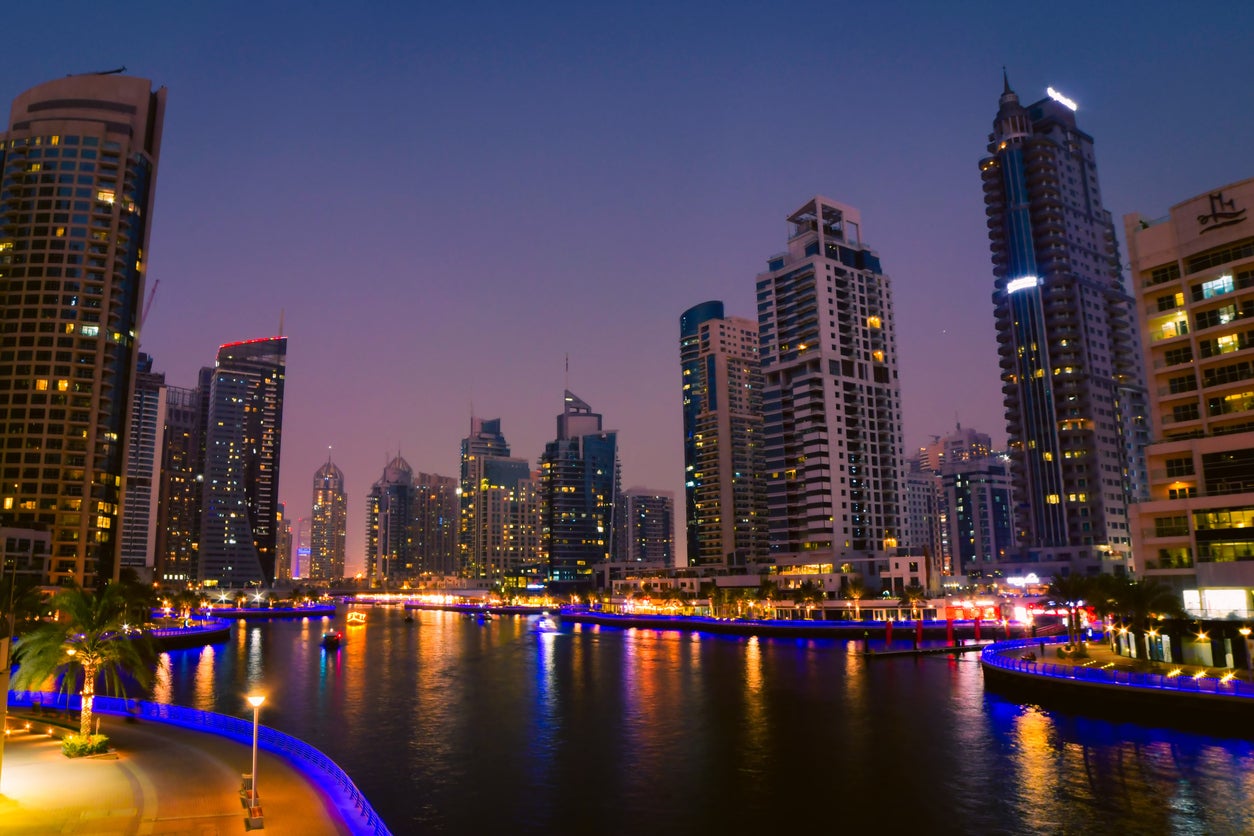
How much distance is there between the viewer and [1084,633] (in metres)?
123

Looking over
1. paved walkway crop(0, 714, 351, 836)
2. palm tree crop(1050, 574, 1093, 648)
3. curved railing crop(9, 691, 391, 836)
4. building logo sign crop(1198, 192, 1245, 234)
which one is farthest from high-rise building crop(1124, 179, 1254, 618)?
paved walkway crop(0, 714, 351, 836)

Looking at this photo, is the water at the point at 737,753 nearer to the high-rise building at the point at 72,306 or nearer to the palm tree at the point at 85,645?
the palm tree at the point at 85,645

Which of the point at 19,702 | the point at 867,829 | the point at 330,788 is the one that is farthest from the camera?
the point at 19,702

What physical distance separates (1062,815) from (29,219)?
207723 millimetres

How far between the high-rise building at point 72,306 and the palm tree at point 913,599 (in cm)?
16109

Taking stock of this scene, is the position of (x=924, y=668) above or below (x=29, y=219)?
below

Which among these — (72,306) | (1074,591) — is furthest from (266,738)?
(72,306)

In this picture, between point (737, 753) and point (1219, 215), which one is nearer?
point (737, 753)

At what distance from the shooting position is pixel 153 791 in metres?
35.8

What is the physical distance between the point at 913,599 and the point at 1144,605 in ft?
345

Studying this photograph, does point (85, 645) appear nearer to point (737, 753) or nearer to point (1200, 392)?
point (737, 753)

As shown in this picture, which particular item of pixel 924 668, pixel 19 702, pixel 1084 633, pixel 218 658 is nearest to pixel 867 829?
pixel 19 702

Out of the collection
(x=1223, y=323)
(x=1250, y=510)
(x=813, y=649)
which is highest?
(x=1223, y=323)

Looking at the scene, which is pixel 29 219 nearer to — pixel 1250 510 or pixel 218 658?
pixel 218 658
